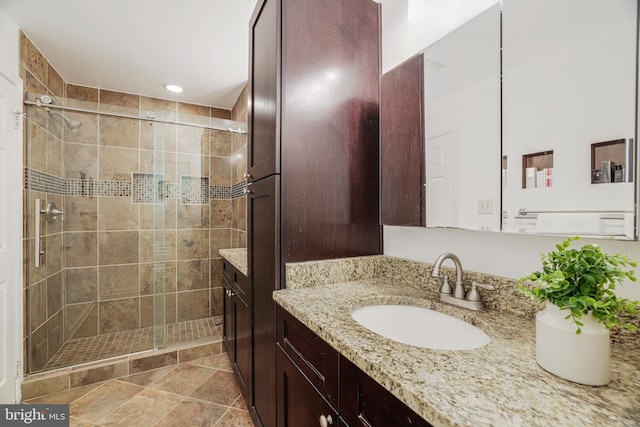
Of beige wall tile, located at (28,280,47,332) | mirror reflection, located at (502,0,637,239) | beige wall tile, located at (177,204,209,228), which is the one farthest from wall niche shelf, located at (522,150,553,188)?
beige wall tile, located at (28,280,47,332)

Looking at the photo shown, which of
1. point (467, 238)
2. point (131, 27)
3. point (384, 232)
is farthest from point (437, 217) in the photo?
point (131, 27)

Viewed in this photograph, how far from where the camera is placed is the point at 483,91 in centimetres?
95

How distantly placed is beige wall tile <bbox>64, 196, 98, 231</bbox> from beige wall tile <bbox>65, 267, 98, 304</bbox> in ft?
1.23

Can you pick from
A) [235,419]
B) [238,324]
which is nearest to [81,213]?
[238,324]

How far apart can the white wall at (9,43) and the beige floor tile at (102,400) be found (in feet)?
7.13

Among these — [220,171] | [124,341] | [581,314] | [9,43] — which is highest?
[9,43]

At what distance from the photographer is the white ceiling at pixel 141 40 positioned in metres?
1.68

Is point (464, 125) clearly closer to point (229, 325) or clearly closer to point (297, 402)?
point (297, 402)

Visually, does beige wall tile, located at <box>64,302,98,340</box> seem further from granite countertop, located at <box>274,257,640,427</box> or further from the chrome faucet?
the chrome faucet

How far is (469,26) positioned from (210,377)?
2596 millimetres

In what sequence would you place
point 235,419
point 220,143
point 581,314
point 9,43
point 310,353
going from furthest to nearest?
point 220,143 < point 9,43 < point 235,419 < point 310,353 < point 581,314

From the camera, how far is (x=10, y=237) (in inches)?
69.1

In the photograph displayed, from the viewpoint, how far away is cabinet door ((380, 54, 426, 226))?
1172 mm

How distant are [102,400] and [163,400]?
0.40m
